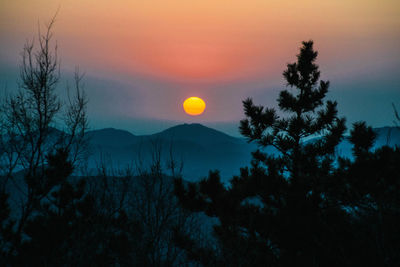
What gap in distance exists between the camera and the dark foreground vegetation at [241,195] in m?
7.79

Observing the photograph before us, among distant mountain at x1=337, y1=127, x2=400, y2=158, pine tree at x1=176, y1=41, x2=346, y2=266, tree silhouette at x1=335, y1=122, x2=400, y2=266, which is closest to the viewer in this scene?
tree silhouette at x1=335, y1=122, x2=400, y2=266

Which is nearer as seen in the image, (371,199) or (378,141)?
(371,199)

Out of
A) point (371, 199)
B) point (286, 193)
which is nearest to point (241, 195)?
point (286, 193)

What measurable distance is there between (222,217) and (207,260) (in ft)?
5.57

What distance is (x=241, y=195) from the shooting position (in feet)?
40.9

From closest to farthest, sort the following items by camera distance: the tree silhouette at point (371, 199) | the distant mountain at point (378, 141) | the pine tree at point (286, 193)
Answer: the tree silhouette at point (371, 199) → the distant mountain at point (378, 141) → the pine tree at point (286, 193)

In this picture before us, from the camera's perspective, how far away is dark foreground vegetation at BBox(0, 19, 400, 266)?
779 centimetres

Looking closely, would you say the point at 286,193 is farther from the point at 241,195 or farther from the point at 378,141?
the point at 378,141

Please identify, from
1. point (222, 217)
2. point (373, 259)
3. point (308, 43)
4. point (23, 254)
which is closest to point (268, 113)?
point (308, 43)

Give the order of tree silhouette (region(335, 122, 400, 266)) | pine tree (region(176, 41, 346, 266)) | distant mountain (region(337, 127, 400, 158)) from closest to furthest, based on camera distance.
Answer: tree silhouette (region(335, 122, 400, 266)) < distant mountain (region(337, 127, 400, 158)) < pine tree (region(176, 41, 346, 266))

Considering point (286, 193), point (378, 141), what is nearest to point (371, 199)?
point (286, 193)

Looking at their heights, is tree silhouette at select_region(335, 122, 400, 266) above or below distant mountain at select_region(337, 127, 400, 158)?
below

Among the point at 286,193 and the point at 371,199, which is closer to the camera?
the point at 371,199

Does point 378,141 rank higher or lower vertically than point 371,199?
higher
